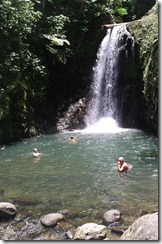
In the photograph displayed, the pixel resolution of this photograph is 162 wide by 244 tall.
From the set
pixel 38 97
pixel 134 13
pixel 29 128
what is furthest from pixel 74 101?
pixel 134 13

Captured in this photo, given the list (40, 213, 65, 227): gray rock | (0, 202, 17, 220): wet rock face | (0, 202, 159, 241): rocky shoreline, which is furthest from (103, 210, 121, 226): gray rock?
(0, 202, 17, 220): wet rock face

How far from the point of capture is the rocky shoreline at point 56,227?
21.6 feet

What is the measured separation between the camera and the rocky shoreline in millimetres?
6578

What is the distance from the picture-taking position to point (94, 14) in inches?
967

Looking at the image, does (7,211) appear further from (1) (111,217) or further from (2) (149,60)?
(2) (149,60)

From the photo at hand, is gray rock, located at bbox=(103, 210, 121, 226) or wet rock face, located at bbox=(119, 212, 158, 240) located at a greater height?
wet rock face, located at bbox=(119, 212, 158, 240)

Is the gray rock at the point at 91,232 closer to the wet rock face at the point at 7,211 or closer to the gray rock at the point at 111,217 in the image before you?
the gray rock at the point at 111,217

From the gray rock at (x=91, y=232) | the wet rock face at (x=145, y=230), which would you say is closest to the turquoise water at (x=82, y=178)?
the gray rock at (x=91, y=232)

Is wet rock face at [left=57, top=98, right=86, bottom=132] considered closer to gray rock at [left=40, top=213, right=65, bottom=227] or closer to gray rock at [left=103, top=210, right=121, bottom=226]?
gray rock at [left=40, top=213, right=65, bottom=227]

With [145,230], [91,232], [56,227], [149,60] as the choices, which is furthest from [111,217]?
[149,60]

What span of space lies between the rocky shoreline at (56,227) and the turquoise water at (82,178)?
26cm

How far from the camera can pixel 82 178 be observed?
10672mm

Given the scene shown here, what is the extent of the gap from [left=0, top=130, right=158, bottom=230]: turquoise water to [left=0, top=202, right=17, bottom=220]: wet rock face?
0.31m

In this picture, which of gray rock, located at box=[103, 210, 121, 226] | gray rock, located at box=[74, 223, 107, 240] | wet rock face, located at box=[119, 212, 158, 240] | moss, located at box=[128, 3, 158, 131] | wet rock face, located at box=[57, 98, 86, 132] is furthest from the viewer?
wet rock face, located at box=[57, 98, 86, 132]
